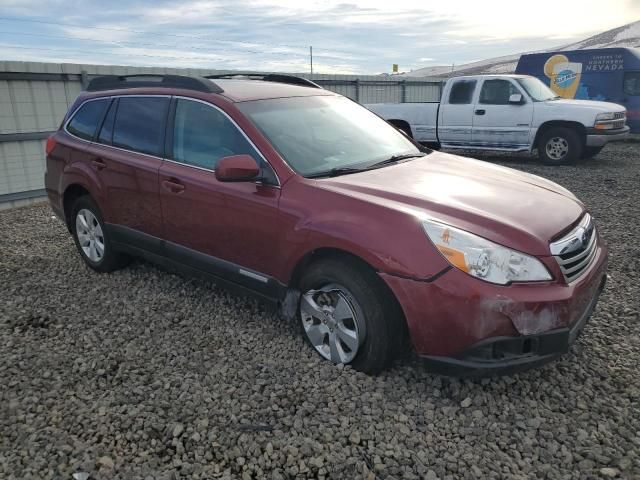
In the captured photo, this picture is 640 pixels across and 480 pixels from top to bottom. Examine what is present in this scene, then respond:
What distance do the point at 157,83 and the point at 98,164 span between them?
0.92m

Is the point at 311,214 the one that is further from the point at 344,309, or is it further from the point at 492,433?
the point at 492,433

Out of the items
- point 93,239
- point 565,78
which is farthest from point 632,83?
point 93,239

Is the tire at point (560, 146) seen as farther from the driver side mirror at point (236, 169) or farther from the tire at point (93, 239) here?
the driver side mirror at point (236, 169)

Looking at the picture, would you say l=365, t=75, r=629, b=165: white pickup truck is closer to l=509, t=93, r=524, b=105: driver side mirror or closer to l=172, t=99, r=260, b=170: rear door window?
l=509, t=93, r=524, b=105: driver side mirror

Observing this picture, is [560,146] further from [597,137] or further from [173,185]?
[173,185]

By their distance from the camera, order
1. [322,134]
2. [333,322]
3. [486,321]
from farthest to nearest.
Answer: [322,134]
[333,322]
[486,321]

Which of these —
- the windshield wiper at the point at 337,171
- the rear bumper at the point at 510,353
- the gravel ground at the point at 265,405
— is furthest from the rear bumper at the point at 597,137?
the rear bumper at the point at 510,353

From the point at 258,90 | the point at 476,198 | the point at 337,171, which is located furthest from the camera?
the point at 258,90

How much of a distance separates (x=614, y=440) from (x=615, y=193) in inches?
262

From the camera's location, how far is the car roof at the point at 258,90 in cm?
370

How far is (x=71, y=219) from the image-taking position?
5102 mm

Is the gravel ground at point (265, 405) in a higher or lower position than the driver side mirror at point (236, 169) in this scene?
lower

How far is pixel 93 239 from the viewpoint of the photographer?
16.1ft

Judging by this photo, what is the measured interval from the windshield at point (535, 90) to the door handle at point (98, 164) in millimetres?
9008
